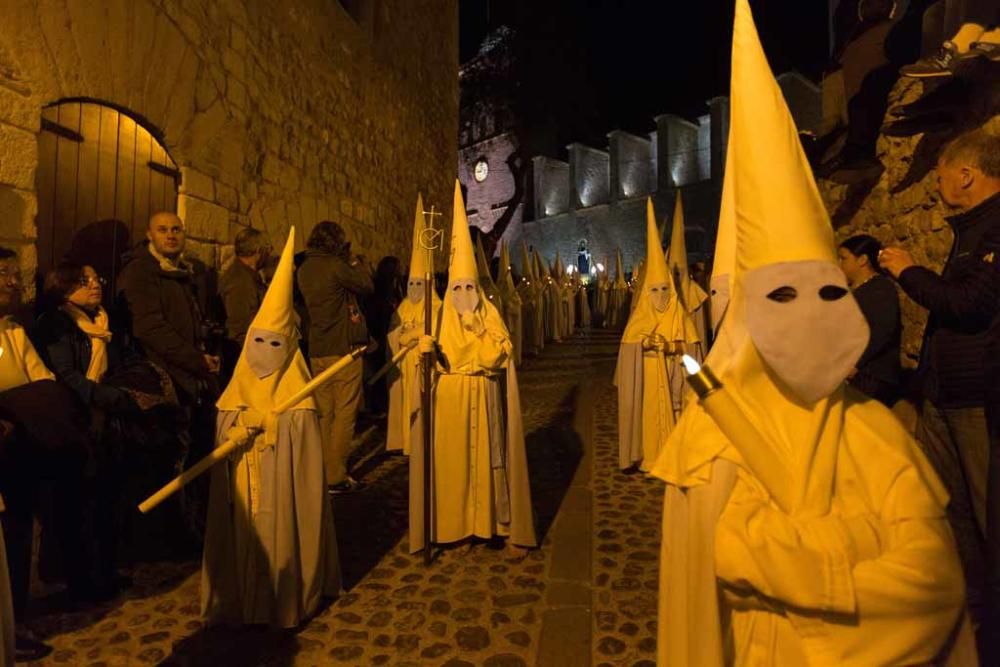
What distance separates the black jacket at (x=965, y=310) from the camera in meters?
2.31

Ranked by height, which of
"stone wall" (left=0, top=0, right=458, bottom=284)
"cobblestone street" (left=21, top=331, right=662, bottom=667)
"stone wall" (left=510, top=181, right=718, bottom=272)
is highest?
"stone wall" (left=510, top=181, right=718, bottom=272)

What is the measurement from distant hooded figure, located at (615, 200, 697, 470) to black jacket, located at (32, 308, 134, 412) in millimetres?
4207

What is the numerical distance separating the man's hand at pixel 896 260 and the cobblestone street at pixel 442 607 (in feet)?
→ 7.11

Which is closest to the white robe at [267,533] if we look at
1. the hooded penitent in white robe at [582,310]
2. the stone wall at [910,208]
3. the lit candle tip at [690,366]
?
the lit candle tip at [690,366]

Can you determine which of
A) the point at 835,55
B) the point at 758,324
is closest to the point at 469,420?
the point at 758,324

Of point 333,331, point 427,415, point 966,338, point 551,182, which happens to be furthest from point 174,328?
→ point 551,182

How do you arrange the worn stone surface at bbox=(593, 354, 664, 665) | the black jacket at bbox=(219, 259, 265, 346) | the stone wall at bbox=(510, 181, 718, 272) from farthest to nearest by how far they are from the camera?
1. the stone wall at bbox=(510, 181, 718, 272)
2. the black jacket at bbox=(219, 259, 265, 346)
3. the worn stone surface at bbox=(593, 354, 664, 665)

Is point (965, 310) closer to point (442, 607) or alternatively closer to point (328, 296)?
point (442, 607)

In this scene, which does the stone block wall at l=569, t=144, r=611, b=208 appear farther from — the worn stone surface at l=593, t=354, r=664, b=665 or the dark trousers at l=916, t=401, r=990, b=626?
the dark trousers at l=916, t=401, r=990, b=626

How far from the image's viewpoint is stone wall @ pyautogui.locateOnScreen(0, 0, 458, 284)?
3564 millimetres

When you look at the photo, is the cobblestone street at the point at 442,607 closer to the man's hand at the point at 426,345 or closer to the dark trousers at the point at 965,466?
the man's hand at the point at 426,345

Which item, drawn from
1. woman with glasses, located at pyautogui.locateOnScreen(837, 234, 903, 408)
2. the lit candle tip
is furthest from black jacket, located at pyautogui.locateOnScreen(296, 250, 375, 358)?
the lit candle tip

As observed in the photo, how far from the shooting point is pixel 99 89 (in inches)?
159

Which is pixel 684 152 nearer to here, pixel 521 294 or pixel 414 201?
pixel 521 294
